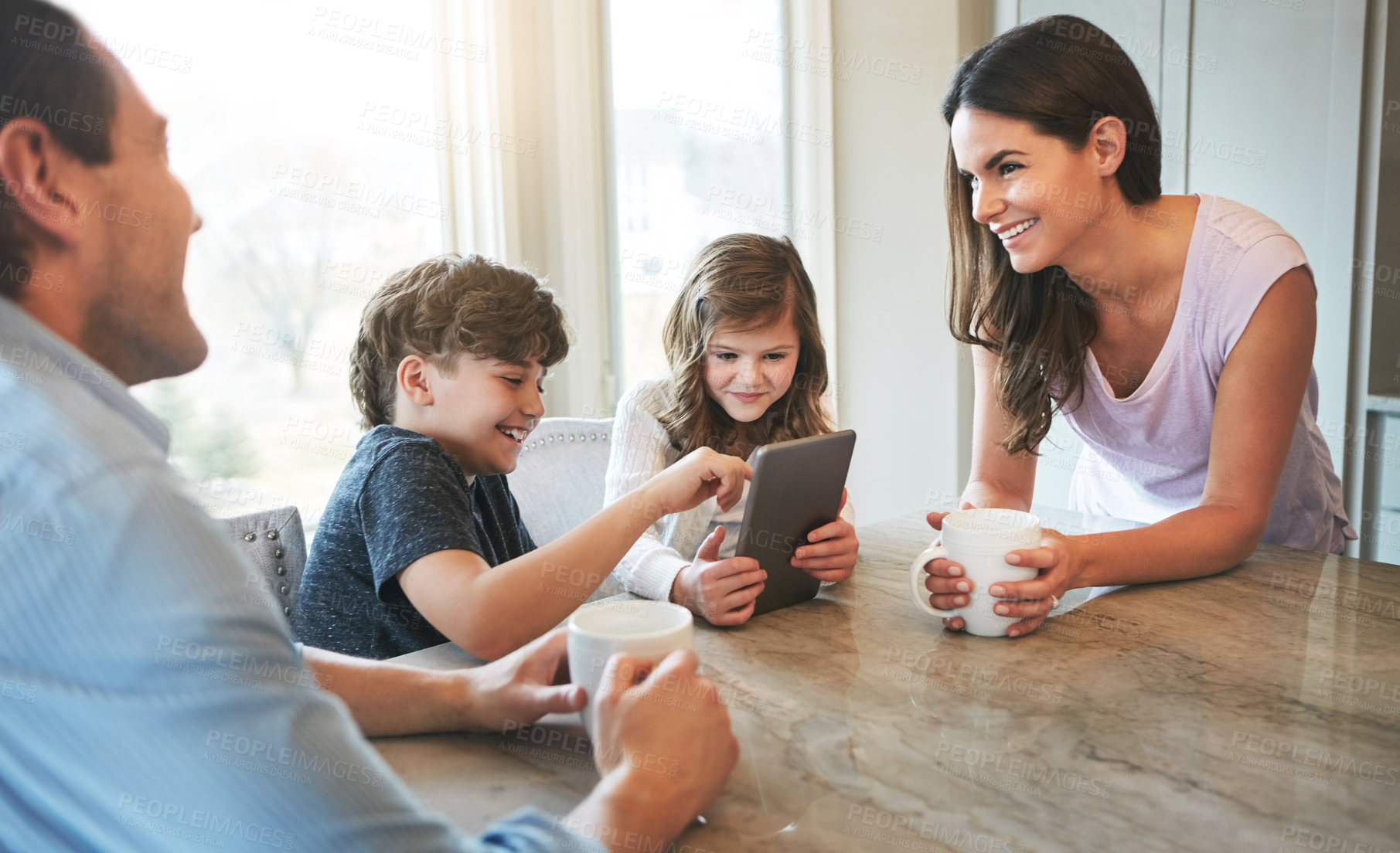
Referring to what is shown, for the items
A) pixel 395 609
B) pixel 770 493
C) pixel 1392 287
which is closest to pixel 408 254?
pixel 395 609

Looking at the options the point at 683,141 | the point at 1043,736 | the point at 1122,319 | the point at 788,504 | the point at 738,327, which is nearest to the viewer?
the point at 1043,736

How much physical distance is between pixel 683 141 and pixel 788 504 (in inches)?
79.5

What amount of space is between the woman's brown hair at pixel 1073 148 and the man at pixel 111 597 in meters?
1.16

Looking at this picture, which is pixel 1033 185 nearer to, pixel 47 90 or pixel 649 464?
pixel 649 464

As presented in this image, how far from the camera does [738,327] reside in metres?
1.70

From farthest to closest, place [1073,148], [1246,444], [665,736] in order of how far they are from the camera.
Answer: [1073,148]
[1246,444]
[665,736]

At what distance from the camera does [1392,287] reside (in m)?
2.43

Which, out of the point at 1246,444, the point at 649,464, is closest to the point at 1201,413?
the point at 1246,444

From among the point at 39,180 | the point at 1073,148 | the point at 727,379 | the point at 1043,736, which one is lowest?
the point at 1043,736

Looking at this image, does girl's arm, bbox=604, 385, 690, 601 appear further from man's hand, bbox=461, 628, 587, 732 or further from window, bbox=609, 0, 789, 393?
window, bbox=609, 0, 789, 393

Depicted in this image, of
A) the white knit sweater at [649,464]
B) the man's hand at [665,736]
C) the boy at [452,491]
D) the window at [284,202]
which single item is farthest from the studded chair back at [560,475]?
the man's hand at [665,736]

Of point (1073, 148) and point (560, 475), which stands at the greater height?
point (1073, 148)

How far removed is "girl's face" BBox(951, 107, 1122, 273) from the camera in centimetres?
144

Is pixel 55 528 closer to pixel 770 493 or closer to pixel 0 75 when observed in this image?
pixel 0 75
